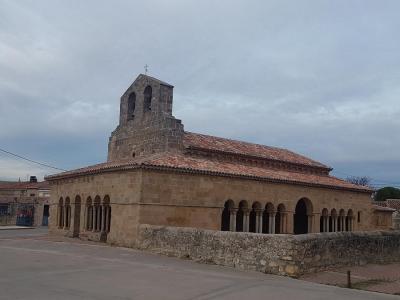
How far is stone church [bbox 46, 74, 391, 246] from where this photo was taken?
2039 cm

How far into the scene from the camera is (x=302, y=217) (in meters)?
29.2

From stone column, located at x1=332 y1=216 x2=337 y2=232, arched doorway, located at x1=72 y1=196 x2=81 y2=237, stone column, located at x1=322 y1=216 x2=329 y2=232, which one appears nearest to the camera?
arched doorway, located at x1=72 y1=196 x2=81 y2=237

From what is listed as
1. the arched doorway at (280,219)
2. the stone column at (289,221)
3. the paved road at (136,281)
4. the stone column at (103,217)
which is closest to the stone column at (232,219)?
the arched doorway at (280,219)

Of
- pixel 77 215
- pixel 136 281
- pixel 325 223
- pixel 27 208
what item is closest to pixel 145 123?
pixel 77 215

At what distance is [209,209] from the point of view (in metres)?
21.9

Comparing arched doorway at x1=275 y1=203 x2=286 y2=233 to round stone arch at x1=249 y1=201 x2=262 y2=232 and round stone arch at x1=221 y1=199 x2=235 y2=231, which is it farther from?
round stone arch at x1=221 y1=199 x2=235 y2=231

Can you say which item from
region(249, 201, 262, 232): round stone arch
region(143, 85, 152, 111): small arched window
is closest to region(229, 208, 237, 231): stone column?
region(249, 201, 262, 232): round stone arch

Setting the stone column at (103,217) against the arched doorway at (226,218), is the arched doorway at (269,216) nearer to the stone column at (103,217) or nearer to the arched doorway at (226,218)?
the arched doorway at (226,218)

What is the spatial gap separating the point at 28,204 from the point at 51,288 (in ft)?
136

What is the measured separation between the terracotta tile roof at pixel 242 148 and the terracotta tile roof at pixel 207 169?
0.82 metres

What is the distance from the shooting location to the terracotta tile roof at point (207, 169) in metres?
20.5

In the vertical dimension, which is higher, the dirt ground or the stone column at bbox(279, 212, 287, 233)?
the stone column at bbox(279, 212, 287, 233)

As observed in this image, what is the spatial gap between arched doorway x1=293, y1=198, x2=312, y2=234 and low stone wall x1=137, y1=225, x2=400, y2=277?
9331mm

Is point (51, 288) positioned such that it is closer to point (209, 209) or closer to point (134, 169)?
point (134, 169)
